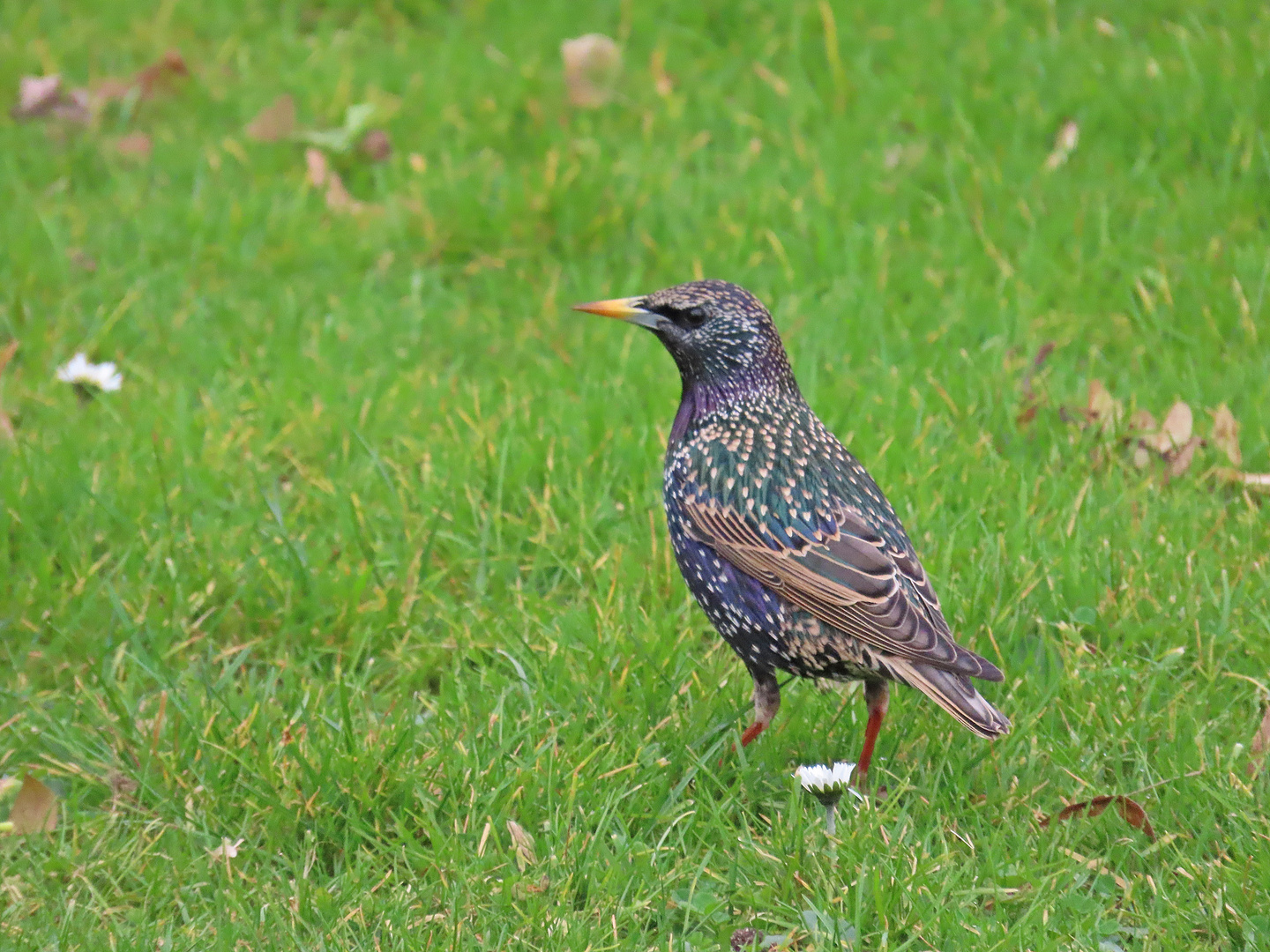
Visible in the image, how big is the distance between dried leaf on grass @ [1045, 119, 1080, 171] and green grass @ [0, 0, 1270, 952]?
4 centimetres

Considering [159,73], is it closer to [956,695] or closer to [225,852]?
[225,852]

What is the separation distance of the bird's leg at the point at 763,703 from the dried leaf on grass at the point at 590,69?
12.5 feet

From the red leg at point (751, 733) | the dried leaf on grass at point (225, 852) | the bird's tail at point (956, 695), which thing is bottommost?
the dried leaf on grass at point (225, 852)

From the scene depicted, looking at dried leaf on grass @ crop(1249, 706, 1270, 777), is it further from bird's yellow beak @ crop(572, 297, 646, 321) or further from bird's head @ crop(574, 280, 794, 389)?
bird's yellow beak @ crop(572, 297, 646, 321)

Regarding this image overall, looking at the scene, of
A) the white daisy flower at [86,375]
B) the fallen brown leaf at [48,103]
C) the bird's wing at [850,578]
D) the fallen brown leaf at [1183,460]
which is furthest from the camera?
the fallen brown leaf at [48,103]

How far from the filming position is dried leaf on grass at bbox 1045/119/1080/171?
6333 millimetres

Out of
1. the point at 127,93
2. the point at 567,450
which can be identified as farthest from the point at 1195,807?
the point at 127,93

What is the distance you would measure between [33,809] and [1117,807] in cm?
271

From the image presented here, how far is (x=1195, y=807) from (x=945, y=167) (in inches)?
133

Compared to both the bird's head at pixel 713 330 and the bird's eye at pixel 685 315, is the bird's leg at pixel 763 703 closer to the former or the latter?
the bird's head at pixel 713 330

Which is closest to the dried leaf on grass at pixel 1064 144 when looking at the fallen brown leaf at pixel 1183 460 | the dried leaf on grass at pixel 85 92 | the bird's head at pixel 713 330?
the fallen brown leaf at pixel 1183 460

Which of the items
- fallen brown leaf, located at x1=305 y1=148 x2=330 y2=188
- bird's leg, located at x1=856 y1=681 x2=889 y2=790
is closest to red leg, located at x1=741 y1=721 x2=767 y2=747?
bird's leg, located at x1=856 y1=681 x2=889 y2=790

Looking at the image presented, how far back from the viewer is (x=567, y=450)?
5.02 m

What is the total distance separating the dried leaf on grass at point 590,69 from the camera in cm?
704
